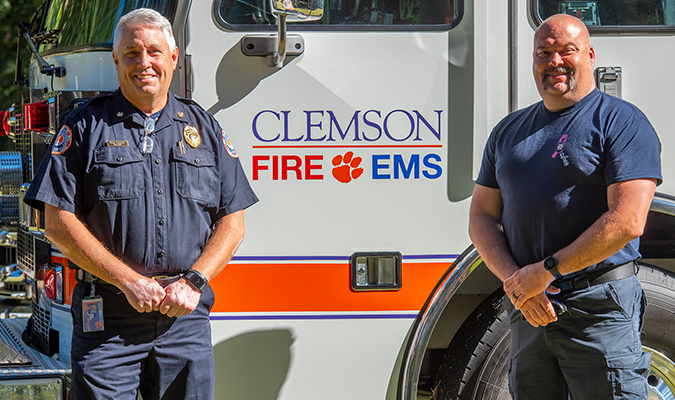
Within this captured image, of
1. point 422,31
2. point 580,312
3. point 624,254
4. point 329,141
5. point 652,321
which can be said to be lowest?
point 652,321

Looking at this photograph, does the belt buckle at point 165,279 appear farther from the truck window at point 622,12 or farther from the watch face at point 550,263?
the truck window at point 622,12

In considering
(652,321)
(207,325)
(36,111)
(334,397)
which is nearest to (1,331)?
(36,111)

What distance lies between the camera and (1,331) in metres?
2.90

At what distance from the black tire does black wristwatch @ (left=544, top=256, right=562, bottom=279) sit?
0.57 metres

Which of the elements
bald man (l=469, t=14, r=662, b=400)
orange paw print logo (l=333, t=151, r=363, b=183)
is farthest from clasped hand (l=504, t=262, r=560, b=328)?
orange paw print logo (l=333, t=151, r=363, b=183)

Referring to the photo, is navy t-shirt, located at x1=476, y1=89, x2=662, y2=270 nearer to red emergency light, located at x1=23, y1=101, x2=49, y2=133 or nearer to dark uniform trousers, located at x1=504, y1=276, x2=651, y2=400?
dark uniform trousers, located at x1=504, y1=276, x2=651, y2=400

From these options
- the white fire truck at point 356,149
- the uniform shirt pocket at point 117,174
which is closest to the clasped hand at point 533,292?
the white fire truck at point 356,149

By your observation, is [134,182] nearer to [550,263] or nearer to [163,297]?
[163,297]

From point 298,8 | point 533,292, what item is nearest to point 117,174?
point 298,8

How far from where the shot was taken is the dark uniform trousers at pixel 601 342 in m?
1.92

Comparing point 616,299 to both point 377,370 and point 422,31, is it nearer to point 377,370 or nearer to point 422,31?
point 377,370

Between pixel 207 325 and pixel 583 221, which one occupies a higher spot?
pixel 583 221

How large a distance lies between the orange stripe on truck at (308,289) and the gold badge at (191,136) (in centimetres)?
49

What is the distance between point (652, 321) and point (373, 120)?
4.22ft
